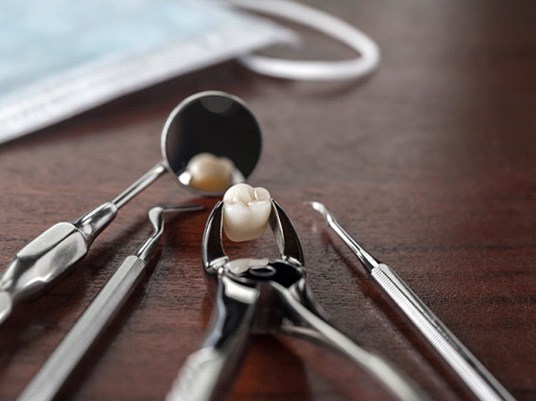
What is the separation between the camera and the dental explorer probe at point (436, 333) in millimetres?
298

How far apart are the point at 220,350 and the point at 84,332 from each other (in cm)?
6

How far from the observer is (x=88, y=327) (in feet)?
1.02

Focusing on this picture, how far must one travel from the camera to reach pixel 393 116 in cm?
59

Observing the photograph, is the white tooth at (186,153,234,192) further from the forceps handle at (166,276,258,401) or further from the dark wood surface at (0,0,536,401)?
the forceps handle at (166,276,258,401)

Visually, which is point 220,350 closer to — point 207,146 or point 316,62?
point 207,146

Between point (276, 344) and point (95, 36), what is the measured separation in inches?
15.5

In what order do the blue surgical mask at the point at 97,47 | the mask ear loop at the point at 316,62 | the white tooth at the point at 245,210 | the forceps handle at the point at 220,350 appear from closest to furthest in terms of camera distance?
1. the forceps handle at the point at 220,350
2. the white tooth at the point at 245,210
3. the blue surgical mask at the point at 97,47
4. the mask ear loop at the point at 316,62

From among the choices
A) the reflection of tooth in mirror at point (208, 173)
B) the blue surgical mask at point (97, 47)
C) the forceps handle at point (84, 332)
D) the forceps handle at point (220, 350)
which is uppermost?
the blue surgical mask at point (97, 47)

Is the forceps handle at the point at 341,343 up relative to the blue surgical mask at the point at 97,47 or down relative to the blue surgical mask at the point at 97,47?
down

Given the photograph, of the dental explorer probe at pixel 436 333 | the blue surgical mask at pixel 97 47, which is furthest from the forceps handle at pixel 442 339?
the blue surgical mask at pixel 97 47

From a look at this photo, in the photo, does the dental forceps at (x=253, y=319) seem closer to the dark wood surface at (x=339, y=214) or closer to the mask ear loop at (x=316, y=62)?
the dark wood surface at (x=339, y=214)

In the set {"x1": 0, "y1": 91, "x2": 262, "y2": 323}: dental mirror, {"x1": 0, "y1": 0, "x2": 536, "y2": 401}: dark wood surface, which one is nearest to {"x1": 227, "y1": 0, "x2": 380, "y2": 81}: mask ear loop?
{"x1": 0, "y1": 0, "x2": 536, "y2": 401}: dark wood surface

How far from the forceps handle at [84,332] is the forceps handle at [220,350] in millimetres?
40

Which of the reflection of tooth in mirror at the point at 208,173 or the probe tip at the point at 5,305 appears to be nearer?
the probe tip at the point at 5,305
